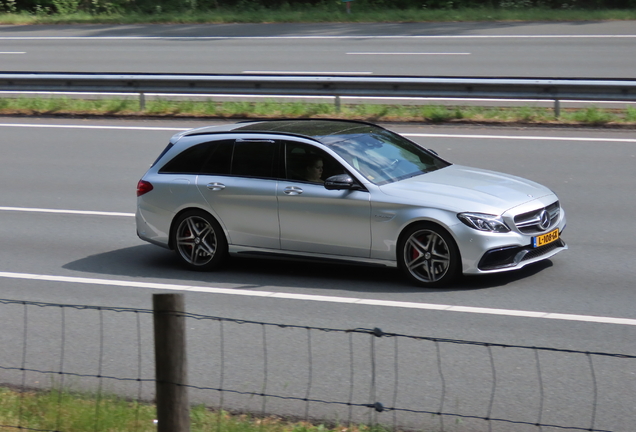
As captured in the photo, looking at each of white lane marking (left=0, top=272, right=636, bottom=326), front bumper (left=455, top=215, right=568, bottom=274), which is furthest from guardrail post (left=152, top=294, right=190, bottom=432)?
front bumper (left=455, top=215, right=568, bottom=274)

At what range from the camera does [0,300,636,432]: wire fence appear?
5.66 meters

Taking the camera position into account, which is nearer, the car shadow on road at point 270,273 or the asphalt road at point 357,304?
the asphalt road at point 357,304

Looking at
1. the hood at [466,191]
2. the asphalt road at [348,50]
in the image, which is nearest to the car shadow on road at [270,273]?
the hood at [466,191]

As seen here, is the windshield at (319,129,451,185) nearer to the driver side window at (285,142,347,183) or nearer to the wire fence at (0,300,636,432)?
the driver side window at (285,142,347,183)

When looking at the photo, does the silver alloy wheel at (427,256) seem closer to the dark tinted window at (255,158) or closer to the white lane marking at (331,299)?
the white lane marking at (331,299)

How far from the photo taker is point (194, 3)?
33.2 meters

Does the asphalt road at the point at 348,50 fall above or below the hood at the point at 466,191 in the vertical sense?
above

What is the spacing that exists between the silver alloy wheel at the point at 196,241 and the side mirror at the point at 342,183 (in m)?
1.52

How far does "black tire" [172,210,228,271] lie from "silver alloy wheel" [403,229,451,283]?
6.80ft

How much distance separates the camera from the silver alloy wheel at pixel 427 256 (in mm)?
8383

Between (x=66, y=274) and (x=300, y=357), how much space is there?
3711 mm

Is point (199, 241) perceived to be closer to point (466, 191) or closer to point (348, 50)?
point (466, 191)

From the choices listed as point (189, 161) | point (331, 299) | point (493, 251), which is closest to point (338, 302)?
point (331, 299)

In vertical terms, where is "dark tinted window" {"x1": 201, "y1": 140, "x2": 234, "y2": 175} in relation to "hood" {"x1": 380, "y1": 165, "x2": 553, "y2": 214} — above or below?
above
